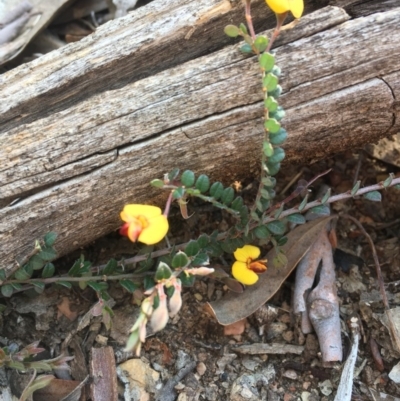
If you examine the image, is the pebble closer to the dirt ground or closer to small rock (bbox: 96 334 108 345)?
the dirt ground

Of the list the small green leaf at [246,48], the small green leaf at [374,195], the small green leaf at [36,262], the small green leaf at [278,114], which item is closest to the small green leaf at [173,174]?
the small green leaf at [278,114]

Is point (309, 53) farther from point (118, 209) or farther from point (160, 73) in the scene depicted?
point (118, 209)

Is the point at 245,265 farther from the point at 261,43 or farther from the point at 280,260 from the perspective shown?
the point at 261,43

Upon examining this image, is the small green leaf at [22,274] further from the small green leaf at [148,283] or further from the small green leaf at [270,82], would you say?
the small green leaf at [270,82]

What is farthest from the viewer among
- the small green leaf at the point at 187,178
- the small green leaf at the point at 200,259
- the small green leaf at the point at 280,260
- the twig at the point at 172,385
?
the small green leaf at the point at 280,260

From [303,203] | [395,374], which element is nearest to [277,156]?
[303,203]

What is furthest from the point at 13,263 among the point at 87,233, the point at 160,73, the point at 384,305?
the point at 384,305
